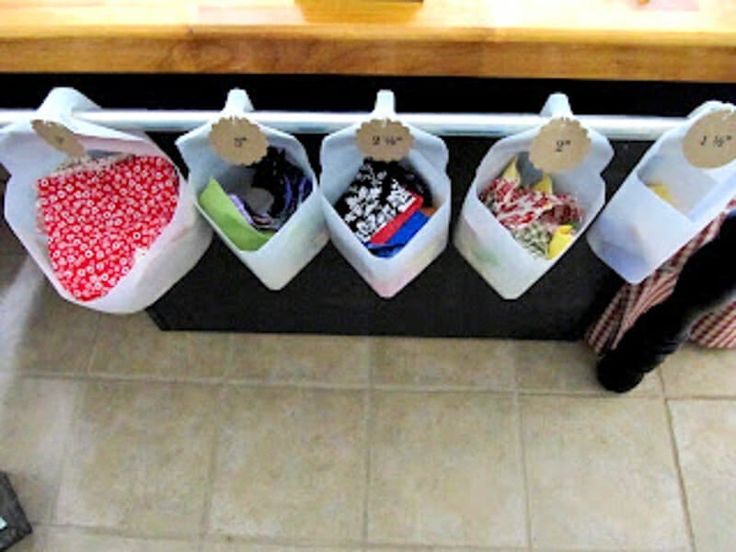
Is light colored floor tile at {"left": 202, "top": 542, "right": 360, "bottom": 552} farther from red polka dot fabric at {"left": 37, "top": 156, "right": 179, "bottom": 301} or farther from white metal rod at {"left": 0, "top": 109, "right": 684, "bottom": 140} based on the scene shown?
white metal rod at {"left": 0, "top": 109, "right": 684, "bottom": 140}

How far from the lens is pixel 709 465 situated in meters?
1.53

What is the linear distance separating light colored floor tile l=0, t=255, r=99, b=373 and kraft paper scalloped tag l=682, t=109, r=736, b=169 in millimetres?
1354

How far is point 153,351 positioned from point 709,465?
123 centimetres

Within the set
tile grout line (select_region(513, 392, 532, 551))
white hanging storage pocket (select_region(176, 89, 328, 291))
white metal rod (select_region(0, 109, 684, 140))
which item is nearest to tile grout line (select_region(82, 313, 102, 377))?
white hanging storage pocket (select_region(176, 89, 328, 291))

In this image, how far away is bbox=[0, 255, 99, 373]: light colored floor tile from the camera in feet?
5.54

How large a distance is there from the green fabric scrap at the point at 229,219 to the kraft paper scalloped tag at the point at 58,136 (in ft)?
0.58

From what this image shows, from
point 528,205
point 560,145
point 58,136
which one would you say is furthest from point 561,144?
point 58,136

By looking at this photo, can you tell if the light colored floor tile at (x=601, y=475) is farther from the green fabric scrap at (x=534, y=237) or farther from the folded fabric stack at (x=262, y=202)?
the folded fabric stack at (x=262, y=202)

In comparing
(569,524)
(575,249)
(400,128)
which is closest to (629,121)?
(400,128)

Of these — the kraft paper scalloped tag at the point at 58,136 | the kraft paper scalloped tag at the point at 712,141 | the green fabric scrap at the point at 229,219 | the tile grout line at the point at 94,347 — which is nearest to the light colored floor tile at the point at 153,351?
the tile grout line at the point at 94,347

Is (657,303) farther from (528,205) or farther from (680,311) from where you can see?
(528,205)

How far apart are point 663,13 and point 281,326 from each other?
105 cm

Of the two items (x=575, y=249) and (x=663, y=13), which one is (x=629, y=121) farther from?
(x=575, y=249)

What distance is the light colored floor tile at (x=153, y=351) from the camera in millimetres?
1672
